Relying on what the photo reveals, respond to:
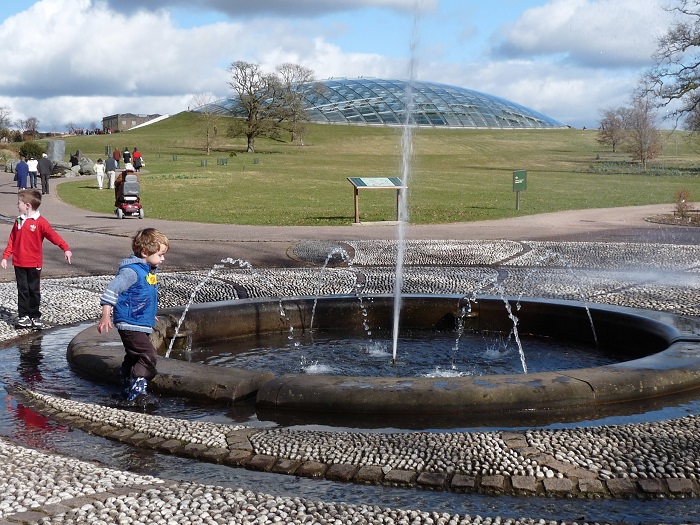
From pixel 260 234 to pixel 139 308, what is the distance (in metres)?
14.0

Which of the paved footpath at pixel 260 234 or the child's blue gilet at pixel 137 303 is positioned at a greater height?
the child's blue gilet at pixel 137 303

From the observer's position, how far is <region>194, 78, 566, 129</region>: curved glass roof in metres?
111

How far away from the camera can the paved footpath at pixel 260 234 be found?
51.2ft

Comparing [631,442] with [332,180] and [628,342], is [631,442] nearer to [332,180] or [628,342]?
[628,342]

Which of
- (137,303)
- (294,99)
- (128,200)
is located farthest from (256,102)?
(137,303)

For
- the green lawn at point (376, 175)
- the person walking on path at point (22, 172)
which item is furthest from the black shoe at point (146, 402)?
the person walking on path at point (22, 172)

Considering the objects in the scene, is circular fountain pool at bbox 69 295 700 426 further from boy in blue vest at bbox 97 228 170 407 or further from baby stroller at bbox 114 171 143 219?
baby stroller at bbox 114 171 143 219

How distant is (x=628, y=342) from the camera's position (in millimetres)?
8766

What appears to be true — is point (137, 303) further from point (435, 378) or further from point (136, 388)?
point (435, 378)

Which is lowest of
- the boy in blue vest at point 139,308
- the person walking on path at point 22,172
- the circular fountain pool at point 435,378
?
the circular fountain pool at point 435,378

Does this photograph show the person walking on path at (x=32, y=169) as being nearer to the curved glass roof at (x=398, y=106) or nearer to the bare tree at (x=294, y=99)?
the bare tree at (x=294, y=99)

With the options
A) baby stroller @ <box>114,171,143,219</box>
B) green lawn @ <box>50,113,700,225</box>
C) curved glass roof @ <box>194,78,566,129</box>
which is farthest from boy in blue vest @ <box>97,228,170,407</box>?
curved glass roof @ <box>194,78,566,129</box>

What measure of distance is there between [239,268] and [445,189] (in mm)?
26876

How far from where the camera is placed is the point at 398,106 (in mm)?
115438
